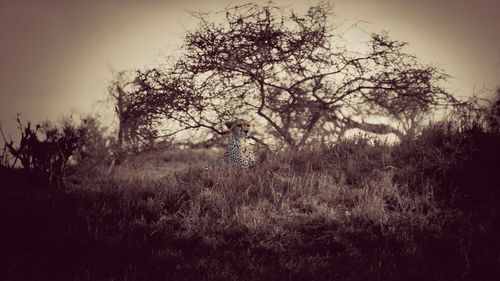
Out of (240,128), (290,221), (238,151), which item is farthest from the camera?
(240,128)

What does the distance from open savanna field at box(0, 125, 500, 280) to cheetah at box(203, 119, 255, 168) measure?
441 millimetres

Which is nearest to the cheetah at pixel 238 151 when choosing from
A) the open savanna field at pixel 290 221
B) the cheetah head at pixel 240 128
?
the cheetah head at pixel 240 128

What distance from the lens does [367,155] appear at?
32.7ft

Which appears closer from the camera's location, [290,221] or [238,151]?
[290,221]

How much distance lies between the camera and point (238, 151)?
10.4 meters

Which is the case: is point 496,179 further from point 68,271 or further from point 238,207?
point 68,271

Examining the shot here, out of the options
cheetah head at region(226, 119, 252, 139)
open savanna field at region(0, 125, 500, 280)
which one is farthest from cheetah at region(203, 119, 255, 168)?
open savanna field at region(0, 125, 500, 280)

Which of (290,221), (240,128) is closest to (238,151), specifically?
(240,128)

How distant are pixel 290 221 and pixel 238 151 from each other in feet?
11.5

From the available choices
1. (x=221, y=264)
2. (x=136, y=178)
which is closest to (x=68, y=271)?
(x=221, y=264)

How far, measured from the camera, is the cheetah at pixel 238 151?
1035 centimetres

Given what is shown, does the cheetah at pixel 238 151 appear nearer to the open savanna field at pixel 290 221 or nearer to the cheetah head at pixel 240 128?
the cheetah head at pixel 240 128

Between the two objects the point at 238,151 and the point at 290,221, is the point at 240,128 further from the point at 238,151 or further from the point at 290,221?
the point at 290,221

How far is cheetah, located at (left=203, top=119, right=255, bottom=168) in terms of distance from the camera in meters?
10.4
